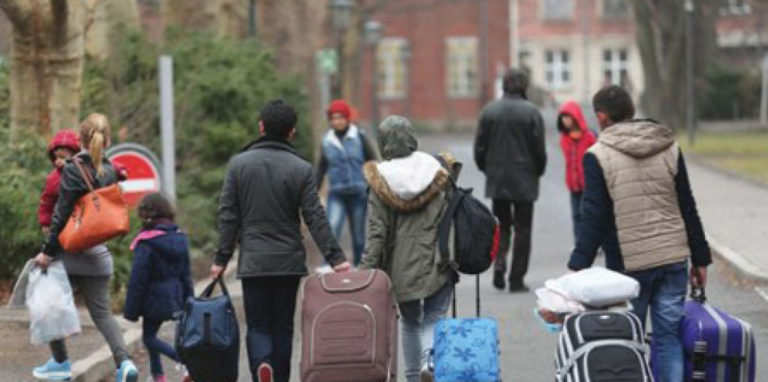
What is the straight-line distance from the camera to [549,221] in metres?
23.2

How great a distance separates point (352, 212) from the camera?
16.6 meters

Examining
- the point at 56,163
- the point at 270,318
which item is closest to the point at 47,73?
the point at 56,163

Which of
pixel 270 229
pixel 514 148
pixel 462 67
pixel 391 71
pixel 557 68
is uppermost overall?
pixel 270 229

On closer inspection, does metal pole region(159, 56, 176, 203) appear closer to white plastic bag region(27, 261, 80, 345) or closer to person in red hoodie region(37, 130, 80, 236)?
person in red hoodie region(37, 130, 80, 236)

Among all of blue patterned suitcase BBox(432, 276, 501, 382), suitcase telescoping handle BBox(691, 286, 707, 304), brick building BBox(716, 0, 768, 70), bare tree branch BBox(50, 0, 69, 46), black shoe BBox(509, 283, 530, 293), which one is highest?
bare tree branch BBox(50, 0, 69, 46)

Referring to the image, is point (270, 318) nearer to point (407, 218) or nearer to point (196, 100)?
point (407, 218)

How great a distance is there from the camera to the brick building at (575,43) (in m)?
89.6

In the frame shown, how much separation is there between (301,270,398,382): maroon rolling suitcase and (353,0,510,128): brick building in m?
67.4

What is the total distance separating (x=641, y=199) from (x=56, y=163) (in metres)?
3.63

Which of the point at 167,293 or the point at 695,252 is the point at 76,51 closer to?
the point at 167,293

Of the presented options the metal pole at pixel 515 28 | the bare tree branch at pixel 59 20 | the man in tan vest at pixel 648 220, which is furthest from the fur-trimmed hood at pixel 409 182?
the metal pole at pixel 515 28

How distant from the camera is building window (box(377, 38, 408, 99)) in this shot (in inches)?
3100

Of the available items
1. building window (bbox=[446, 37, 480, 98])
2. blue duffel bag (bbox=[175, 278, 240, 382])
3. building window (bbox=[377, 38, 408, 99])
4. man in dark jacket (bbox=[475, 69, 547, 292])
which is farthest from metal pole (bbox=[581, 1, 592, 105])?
blue duffel bag (bbox=[175, 278, 240, 382])

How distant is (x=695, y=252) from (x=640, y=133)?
674 mm
